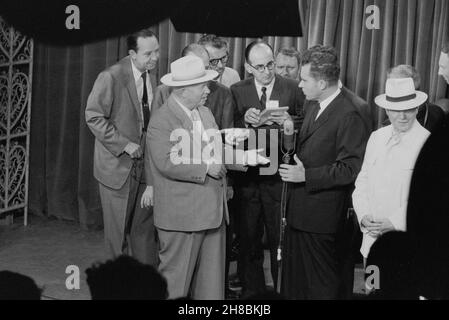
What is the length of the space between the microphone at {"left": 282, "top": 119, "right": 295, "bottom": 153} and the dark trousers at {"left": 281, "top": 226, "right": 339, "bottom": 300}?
34 centimetres

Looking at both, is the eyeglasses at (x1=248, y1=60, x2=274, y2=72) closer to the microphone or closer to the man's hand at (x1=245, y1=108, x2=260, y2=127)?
the man's hand at (x1=245, y1=108, x2=260, y2=127)

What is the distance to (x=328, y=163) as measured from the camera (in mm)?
3234

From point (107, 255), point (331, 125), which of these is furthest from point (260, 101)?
point (107, 255)

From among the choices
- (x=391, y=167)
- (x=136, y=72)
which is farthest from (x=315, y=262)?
(x=136, y=72)

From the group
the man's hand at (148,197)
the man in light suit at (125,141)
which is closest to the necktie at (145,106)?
the man in light suit at (125,141)

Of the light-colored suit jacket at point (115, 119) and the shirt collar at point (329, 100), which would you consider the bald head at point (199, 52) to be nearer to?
the light-colored suit jacket at point (115, 119)

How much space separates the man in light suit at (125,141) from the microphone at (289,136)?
75cm

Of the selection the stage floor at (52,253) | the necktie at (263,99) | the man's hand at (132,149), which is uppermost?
the necktie at (263,99)

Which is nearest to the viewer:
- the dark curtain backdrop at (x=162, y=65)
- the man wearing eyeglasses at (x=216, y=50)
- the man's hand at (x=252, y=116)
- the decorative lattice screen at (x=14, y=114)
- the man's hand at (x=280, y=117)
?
the man's hand at (x=280, y=117)

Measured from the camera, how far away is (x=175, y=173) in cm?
321

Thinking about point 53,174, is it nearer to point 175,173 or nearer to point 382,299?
point 175,173

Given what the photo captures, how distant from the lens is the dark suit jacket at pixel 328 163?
10.4 ft

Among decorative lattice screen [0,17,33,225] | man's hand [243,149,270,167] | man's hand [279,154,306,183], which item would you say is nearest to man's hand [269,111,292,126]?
man's hand [243,149,270,167]

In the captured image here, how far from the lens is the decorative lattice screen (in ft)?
15.6
